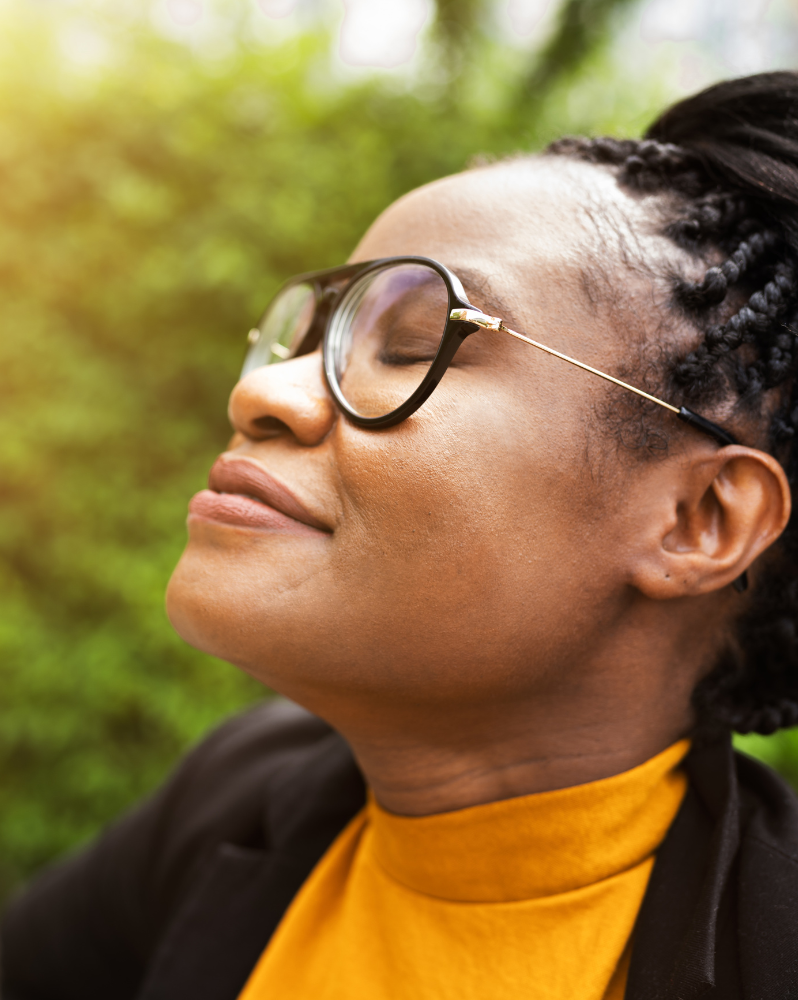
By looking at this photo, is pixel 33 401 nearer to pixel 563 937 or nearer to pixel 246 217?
pixel 246 217

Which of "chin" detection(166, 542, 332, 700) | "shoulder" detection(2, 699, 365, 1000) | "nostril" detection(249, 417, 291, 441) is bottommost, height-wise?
"shoulder" detection(2, 699, 365, 1000)

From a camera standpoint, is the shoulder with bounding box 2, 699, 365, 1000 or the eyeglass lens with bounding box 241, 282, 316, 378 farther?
the shoulder with bounding box 2, 699, 365, 1000

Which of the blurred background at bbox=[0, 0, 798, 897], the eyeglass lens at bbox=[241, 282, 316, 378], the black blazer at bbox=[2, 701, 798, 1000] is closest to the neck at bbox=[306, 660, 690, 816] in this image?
the black blazer at bbox=[2, 701, 798, 1000]

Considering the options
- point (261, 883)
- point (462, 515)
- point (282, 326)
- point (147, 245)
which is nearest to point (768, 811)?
point (462, 515)

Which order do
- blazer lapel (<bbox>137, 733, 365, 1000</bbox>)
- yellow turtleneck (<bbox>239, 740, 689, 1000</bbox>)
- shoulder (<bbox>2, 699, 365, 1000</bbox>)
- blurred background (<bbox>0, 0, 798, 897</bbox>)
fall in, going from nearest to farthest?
yellow turtleneck (<bbox>239, 740, 689, 1000</bbox>)
blazer lapel (<bbox>137, 733, 365, 1000</bbox>)
shoulder (<bbox>2, 699, 365, 1000</bbox>)
blurred background (<bbox>0, 0, 798, 897</bbox>)

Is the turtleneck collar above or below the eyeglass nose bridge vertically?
below

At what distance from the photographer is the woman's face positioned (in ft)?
4.30

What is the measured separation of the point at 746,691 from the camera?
1.63m

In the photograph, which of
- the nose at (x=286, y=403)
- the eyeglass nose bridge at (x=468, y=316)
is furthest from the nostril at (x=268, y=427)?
the eyeglass nose bridge at (x=468, y=316)

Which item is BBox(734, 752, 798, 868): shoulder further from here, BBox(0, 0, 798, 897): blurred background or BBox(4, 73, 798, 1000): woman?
BBox(0, 0, 798, 897): blurred background

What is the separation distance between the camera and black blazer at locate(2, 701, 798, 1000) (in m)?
1.25

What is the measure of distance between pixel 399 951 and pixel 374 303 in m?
1.26

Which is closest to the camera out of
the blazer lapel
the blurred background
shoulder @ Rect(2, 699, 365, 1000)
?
the blazer lapel

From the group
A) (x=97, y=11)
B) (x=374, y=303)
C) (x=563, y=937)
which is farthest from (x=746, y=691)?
(x=97, y=11)
